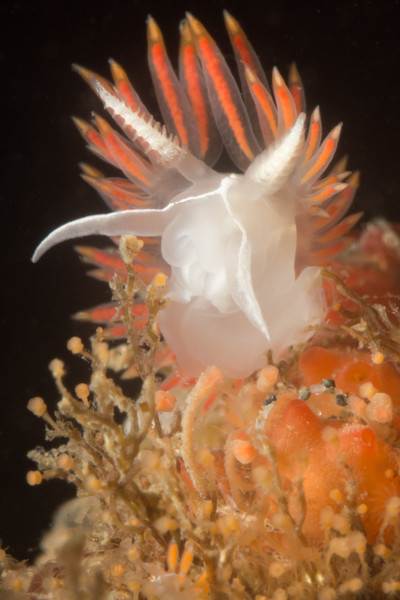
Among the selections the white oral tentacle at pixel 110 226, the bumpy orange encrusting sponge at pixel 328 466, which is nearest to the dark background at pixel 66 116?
the white oral tentacle at pixel 110 226

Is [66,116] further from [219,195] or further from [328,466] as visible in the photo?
[328,466]

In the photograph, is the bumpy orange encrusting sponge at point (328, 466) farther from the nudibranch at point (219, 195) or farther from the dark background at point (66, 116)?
the dark background at point (66, 116)

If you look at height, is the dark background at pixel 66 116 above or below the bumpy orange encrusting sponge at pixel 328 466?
above

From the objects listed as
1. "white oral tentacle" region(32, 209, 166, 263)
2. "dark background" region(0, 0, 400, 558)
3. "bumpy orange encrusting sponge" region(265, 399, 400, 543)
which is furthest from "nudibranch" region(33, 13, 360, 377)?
"dark background" region(0, 0, 400, 558)

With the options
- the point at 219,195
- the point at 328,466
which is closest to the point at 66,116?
the point at 219,195

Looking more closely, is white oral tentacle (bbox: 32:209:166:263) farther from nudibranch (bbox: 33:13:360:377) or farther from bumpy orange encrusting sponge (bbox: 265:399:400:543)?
bumpy orange encrusting sponge (bbox: 265:399:400:543)

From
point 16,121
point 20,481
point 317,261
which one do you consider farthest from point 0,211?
point 317,261

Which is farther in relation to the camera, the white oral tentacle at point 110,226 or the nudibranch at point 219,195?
the nudibranch at point 219,195
